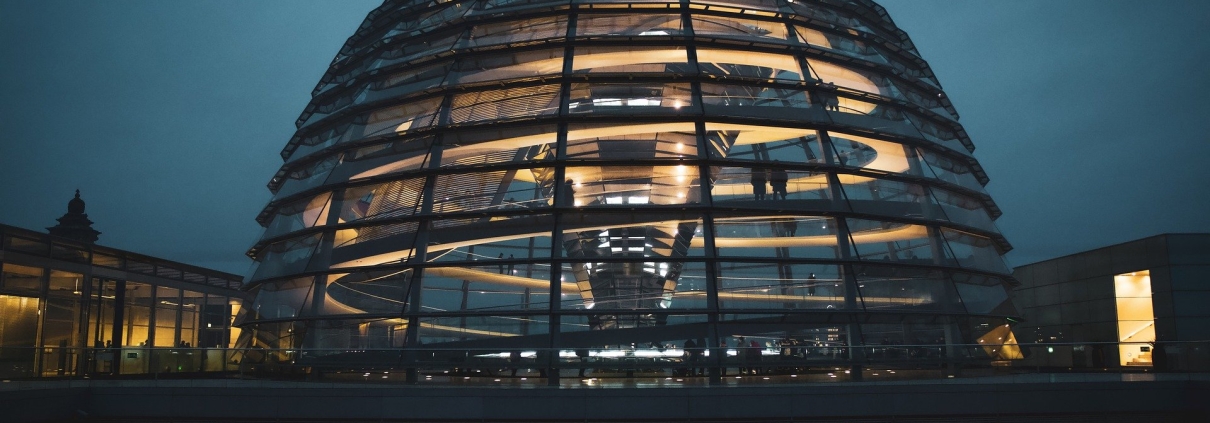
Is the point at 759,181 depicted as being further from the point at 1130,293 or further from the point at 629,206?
the point at 1130,293

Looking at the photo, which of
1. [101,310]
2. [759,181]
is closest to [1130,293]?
[759,181]

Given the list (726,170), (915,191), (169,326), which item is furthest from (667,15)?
(169,326)

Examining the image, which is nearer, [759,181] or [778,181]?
Answer: [759,181]

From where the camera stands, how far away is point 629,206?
19.8 m

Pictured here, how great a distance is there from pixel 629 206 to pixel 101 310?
75.5ft

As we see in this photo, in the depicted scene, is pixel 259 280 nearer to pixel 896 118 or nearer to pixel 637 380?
pixel 637 380

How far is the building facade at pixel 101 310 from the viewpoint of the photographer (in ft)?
66.3

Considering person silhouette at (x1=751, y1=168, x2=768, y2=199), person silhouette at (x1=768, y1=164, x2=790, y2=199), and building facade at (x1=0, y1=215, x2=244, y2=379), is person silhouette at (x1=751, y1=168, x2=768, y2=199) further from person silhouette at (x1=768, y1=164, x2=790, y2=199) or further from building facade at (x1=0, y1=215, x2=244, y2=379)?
building facade at (x1=0, y1=215, x2=244, y2=379)

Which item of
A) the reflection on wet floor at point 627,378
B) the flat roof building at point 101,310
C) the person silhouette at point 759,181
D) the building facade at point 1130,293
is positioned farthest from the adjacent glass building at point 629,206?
the building facade at point 1130,293

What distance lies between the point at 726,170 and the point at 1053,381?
7.11 meters

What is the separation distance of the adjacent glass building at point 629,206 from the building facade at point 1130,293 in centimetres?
895

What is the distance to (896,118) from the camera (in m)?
22.9

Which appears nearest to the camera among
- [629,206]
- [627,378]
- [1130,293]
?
[627,378]

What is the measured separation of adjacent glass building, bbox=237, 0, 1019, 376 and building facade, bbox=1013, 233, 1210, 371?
8948 mm
